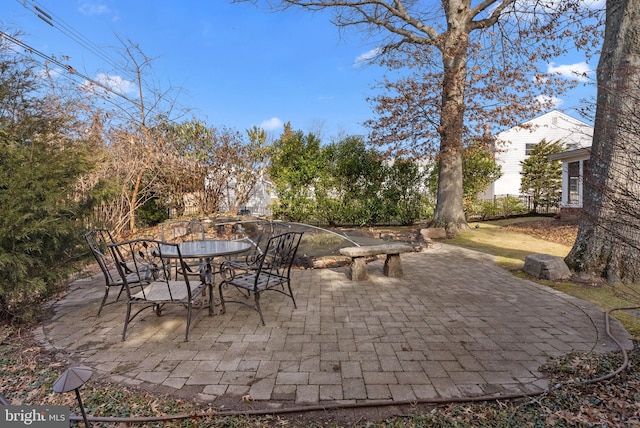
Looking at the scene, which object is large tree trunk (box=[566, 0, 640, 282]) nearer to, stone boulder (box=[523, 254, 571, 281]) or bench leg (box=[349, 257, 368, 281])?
stone boulder (box=[523, 254, 571, 281])

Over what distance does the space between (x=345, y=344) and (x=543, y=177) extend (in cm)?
1630

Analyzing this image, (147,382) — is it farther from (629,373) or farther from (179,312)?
(629,373)

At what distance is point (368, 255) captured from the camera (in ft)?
15.1

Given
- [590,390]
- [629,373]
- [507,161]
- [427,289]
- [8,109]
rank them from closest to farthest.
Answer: [590,390] < [629,373] < [8,109] < [427,289] < [507,161]

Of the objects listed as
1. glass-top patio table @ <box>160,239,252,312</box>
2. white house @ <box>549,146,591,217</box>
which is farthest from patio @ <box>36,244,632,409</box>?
white house @ <box>549,146,591,217</box>

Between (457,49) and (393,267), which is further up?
(457,49)

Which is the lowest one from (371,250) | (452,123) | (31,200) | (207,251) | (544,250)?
(544,250)

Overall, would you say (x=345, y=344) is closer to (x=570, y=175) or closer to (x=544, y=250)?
(x=544, y=250)

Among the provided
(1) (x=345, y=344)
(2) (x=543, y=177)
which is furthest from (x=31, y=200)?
(2) (x=543, y=177)

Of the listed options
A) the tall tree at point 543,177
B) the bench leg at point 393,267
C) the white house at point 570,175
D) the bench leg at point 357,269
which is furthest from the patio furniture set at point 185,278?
the tall tree at point 543,177

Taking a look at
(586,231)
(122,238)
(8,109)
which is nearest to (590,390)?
(586,231)

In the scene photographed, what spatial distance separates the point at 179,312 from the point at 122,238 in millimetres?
4969

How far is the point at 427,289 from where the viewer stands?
4230 millimetres

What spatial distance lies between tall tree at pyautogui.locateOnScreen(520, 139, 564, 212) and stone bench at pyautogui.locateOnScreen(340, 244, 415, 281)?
12.6 m
